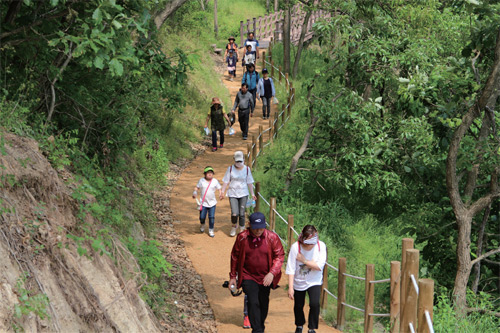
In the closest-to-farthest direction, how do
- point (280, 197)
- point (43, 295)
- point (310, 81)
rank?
point (43, 295)
point (310, 81)
point (280, 197)

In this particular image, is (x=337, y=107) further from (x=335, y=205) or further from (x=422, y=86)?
(x=422, y=86)

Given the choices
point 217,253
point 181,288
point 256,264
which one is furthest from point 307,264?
point 217,253

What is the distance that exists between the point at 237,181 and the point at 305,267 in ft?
14.0

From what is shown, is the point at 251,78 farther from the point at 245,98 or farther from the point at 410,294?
the point at 410,294

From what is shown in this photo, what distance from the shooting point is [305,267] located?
7605mm

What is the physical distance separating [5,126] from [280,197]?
8.19 metres

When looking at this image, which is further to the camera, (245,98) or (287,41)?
(287,41)

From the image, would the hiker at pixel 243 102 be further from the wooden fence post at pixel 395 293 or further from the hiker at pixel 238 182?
the wooden fence post at pixel 395 293

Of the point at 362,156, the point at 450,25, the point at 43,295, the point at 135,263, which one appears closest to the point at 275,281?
the point at 135,263

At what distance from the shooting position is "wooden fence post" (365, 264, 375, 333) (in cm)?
853

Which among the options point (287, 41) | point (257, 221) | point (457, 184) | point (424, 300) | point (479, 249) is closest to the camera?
point (424, 300)

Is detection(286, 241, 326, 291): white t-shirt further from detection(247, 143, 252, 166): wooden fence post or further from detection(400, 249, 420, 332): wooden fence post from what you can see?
detection(247, 143, 252, 166): wooden fence post

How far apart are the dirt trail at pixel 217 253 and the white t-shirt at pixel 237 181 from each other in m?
1.02

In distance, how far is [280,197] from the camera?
14766 mm
